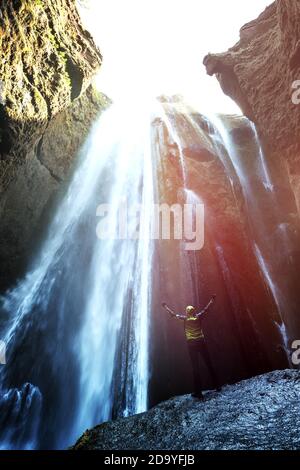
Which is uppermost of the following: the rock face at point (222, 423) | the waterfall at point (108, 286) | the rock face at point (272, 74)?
the rock face at point (272, 74)

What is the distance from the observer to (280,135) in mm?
16156

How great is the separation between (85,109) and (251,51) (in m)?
11.0

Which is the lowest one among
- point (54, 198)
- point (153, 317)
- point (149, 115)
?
point (153, 317)

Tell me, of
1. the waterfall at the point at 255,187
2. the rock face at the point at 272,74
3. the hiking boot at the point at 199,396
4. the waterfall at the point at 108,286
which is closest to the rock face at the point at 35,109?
the waterfall at the point at 108,286

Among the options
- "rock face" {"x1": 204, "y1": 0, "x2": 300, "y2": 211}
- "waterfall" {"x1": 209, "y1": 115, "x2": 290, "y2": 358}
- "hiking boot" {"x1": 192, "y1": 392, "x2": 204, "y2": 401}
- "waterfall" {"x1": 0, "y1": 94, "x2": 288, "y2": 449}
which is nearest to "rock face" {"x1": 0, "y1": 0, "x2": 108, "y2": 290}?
"waterfall" {"x1": 0, "y1": 94, "x2": 288, "y2": 449}

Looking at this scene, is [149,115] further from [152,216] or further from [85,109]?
[152,216]

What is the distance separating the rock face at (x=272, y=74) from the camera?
1342 cm

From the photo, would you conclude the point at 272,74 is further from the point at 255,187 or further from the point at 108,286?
the point at 108,286

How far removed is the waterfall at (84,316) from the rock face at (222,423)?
393cm

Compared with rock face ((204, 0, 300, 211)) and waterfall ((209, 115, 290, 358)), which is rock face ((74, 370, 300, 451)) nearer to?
waterfall ((209, 115, 290, 358))

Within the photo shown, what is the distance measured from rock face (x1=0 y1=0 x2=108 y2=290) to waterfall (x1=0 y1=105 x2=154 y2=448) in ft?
4.41

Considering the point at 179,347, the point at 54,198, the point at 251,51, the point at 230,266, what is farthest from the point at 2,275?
the point at 251,51

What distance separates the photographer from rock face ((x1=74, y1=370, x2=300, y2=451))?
5.12m

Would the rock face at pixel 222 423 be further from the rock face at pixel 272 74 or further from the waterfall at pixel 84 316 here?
the rock face at pixel 272 74
